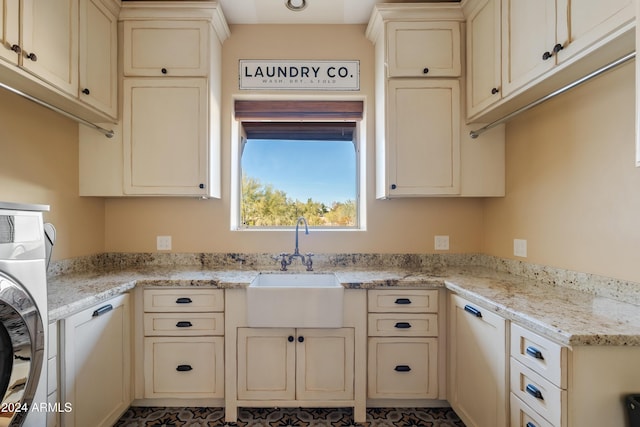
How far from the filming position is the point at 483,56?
6.20 feet

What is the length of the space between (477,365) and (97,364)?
75.4 inches

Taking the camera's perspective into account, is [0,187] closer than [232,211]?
Yes

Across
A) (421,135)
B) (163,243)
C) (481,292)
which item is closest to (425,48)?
(421,135)

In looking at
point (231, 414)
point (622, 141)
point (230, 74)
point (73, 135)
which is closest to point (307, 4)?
point (230, 74)

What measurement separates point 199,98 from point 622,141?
2.30m

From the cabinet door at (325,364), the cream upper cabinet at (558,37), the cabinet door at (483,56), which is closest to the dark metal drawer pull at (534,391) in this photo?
the cabinet door at (325,364)

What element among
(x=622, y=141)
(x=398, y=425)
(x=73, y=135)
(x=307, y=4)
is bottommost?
(x=398, y=425)

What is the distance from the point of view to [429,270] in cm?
218

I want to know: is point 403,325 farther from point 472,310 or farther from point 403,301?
point 472,310

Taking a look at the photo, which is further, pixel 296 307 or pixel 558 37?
pixel 296 307

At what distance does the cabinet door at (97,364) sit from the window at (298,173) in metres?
1.08

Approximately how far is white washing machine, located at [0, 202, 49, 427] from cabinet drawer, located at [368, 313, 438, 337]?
59.3 inches

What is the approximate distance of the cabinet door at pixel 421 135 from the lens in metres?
2.08

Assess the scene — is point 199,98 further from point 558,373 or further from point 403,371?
point 558,373
